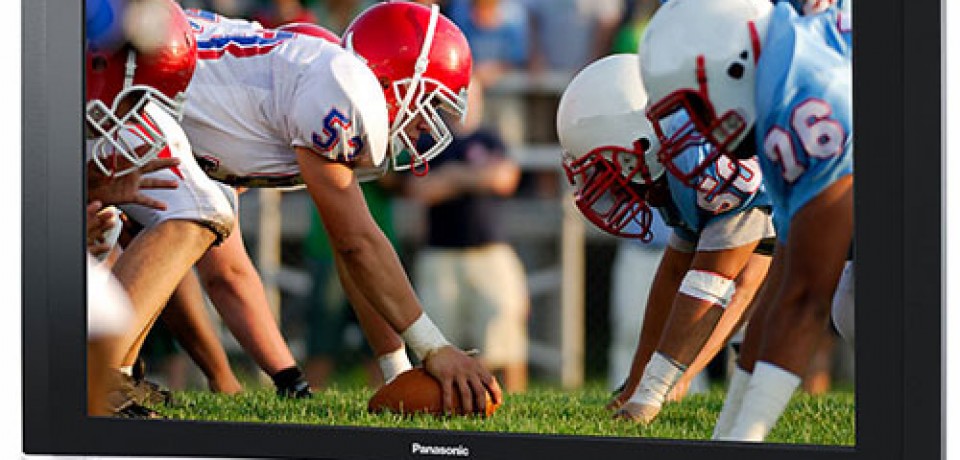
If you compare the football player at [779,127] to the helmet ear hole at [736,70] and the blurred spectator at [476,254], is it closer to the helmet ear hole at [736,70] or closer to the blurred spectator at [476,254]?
the helmet ear hole at [736,70]

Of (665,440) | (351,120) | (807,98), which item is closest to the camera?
(807,98)

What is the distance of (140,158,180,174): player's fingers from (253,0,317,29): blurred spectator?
295mm

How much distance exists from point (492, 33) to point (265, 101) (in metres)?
0.45

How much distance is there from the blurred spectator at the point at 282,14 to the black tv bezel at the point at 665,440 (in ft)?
1.08

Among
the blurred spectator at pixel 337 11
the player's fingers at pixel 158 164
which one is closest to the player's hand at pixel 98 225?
the player's fingers at pixel 158 164

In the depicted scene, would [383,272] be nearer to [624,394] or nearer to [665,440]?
[624,394]

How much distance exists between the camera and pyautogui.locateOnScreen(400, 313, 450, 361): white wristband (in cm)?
278

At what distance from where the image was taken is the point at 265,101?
2887 mm

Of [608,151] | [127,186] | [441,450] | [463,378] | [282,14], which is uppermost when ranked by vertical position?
[282,14]

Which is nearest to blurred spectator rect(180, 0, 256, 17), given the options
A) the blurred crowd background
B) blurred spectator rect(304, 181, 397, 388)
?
the blurred crowd background

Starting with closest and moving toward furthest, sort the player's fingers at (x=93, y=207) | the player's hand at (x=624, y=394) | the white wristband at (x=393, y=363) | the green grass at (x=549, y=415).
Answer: the green grass at (x=549, y=415) < the player's hand at (x=624, y=394) < the white wristband at (x=393, y=363) < the player's fingers at (x=93, y=207)

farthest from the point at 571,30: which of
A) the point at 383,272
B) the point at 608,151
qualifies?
the point at 383,272

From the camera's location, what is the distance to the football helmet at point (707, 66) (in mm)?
2400

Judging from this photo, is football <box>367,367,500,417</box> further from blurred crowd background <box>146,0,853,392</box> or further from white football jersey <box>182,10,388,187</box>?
white football jersey <box>182,10,388,187</box>
